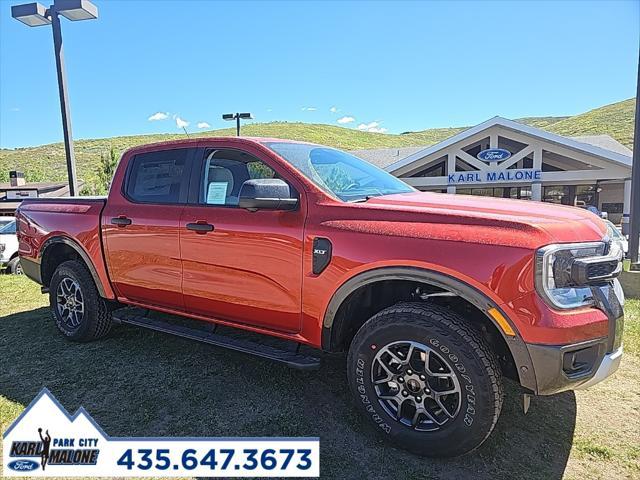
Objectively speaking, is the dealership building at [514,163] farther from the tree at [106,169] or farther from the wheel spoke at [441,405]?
the tree at [106,169]

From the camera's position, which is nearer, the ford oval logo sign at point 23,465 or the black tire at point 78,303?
the ford oval logo sign at point 23,465

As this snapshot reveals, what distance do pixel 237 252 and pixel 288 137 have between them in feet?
291

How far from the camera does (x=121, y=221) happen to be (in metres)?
3.90

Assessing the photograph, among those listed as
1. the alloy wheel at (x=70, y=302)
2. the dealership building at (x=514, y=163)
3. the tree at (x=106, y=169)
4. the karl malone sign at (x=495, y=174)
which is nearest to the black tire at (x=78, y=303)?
the alloy wheel at (x=70, y=302)

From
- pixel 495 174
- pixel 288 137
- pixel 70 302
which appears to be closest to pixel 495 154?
pixel 495 174

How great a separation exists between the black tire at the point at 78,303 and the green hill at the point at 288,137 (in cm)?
2714

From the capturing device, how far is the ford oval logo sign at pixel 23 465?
8.28 feet

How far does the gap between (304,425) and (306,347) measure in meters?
0.53

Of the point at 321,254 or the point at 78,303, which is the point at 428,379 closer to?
the point at 321,254

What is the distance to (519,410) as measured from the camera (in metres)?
3.13

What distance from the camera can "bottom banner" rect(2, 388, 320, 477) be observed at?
8.26ft

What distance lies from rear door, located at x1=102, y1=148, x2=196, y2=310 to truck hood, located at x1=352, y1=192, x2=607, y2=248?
1698 mm

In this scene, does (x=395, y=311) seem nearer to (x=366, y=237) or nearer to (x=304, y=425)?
(x=366, y=237)

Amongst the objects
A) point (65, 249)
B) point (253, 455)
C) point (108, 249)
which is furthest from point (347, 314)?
point (65, 249)
